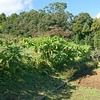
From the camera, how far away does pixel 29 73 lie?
32.6 feet

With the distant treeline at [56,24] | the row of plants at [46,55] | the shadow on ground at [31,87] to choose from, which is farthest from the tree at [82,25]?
the shadow on ground at [31,87]

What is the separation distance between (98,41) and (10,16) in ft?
50.3

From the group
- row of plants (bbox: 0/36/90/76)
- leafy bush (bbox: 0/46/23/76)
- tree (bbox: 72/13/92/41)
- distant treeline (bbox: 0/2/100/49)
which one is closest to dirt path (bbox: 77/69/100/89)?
row of plants (bbox: 0/36/90/76)

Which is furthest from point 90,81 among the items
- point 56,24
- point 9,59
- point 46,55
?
point 56,24

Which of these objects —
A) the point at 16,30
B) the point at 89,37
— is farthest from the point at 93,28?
the point at 16,30

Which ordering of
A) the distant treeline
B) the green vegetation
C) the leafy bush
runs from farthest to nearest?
the distant treeline → the green vegetation → the leafy bush

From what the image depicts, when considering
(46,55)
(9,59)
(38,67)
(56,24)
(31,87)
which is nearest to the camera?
(9,59)

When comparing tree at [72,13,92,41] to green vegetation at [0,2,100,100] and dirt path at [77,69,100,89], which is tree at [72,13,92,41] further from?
dirt path at [77,69,100,89]

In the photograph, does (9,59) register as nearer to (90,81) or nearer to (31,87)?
(31,87)

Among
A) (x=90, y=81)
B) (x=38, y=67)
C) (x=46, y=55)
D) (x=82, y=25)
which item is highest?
(x=82, y=25)

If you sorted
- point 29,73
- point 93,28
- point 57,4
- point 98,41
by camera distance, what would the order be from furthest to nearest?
point 57,4, point 93,28, point 98,41, point 29,73

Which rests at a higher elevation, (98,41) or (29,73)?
(98,41)

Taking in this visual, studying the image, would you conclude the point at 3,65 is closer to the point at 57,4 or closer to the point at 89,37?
the point at 89,37

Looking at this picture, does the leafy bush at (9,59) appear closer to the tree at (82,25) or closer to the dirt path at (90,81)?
the dirt path at (90,81)
